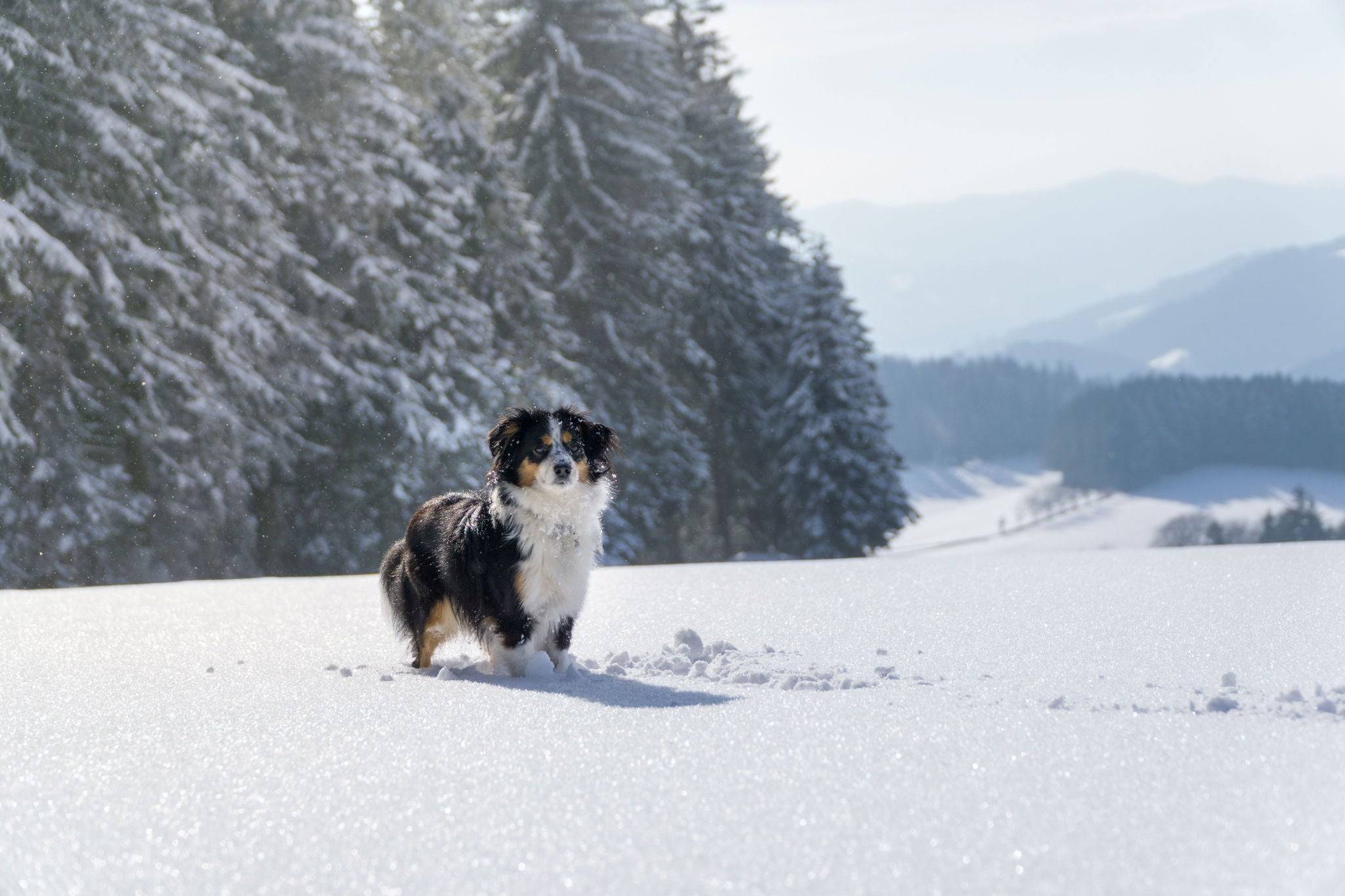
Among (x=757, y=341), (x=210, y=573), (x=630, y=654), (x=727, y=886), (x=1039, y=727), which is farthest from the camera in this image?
(x=757, y=341)

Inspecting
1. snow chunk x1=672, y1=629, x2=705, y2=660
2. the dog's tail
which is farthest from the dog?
snow chunk x1=672, y1=629, x2=705, y2=660

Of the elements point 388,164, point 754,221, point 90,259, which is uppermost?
point 754,221

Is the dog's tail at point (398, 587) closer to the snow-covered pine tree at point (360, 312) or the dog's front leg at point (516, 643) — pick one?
the dog's front leg at point (516, 643)

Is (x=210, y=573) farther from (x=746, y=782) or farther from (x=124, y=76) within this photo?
(x=746, y=782)

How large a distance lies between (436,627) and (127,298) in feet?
32.8

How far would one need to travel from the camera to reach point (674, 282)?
72.8ft

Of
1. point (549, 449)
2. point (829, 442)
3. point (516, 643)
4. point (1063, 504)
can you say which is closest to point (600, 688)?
point (516, 643)

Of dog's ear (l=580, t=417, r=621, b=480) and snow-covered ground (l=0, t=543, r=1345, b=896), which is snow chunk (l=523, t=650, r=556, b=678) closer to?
snow-covered ground (l=0, t=543, r=1345, b=896)

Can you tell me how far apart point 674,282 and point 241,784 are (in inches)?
796

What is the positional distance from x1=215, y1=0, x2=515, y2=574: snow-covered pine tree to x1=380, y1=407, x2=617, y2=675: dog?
32.9 feet

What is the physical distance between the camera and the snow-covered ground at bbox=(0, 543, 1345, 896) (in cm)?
190

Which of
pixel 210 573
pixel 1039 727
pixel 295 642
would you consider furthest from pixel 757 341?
pixel 1039 727

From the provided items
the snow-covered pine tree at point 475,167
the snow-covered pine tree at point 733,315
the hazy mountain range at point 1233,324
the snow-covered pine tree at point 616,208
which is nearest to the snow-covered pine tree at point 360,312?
the snow-covered pine tree at point 475,167

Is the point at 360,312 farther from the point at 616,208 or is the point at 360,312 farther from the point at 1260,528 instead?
the point at 1260,528
